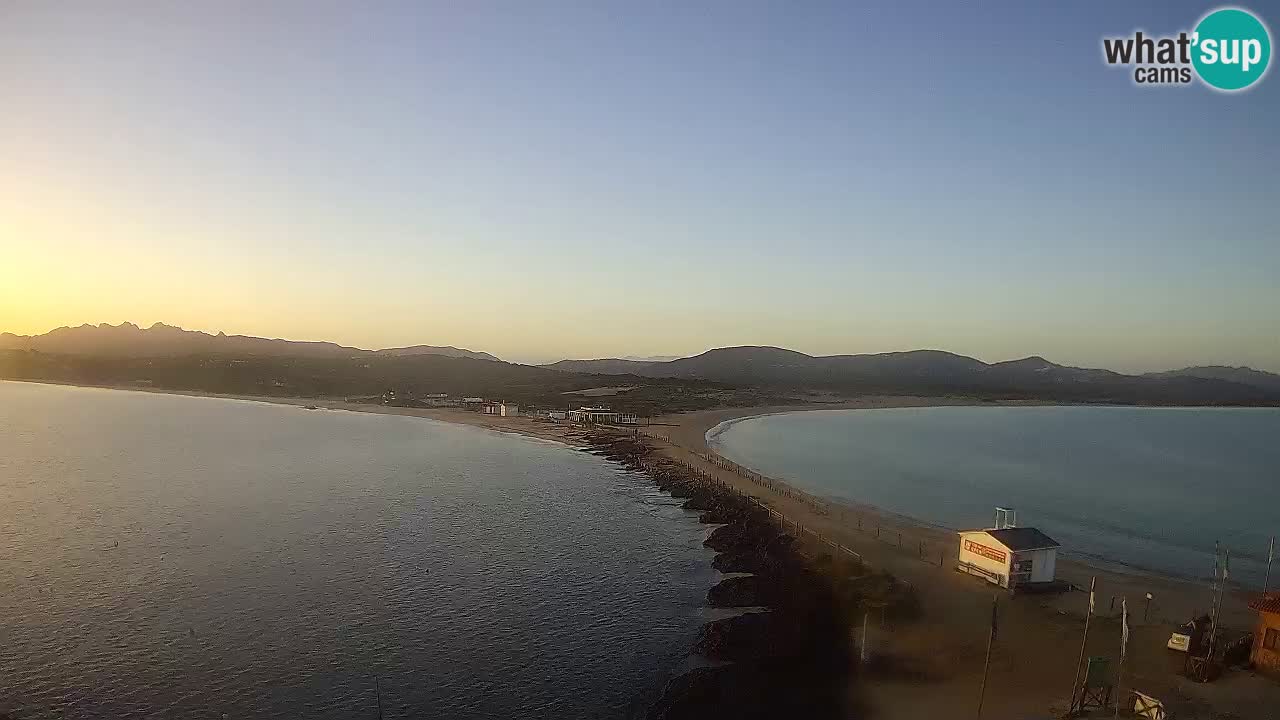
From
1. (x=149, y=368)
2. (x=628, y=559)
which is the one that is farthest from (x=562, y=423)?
(x=149, y=368)

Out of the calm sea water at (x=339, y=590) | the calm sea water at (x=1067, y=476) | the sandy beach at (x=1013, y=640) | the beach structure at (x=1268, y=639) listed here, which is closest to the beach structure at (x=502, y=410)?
the calm sea water at (x=1067, y=476)

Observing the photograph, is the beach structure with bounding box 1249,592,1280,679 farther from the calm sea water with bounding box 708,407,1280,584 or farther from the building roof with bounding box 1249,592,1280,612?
the calm sea water with bounding box 708,407,1280,584

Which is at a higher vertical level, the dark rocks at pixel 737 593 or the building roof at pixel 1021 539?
the building roof at pixel 1021 539

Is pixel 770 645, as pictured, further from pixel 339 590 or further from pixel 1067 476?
pixel 1067 476

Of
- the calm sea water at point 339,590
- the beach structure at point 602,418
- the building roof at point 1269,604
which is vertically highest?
the beach structure at point 602,418

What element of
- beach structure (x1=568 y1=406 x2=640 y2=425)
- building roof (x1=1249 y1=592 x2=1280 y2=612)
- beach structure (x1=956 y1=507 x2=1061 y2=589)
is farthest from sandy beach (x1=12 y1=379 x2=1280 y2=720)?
beach structure (x1=568 y1=406 x2=640 y2=425)

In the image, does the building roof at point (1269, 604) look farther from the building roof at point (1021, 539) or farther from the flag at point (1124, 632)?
the building roof at point (1021, 539)

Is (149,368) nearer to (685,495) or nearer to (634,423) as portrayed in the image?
(634,423)
